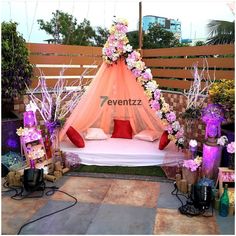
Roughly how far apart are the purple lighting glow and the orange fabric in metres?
1.42

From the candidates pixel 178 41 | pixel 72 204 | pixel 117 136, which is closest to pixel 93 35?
pixel 178 41

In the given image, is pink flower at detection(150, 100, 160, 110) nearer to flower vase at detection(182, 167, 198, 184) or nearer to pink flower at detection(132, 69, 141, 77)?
pink flower at detection(132, 69, 141, 77)

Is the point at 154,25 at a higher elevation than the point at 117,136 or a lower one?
higher

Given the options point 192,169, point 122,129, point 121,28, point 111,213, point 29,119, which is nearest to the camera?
point 111,213

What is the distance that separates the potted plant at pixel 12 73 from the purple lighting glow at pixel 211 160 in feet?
8.78

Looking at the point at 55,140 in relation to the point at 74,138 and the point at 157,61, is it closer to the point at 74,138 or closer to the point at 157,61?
the point at 74,138

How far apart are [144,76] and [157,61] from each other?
159 centimetres

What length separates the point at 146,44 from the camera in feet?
24.1

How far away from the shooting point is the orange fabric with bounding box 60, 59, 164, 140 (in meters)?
4.95

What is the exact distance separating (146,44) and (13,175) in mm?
4760

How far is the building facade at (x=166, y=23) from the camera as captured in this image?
6.37m

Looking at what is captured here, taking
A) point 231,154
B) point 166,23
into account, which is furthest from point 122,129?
point 166,23

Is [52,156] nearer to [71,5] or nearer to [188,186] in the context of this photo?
[188,186]

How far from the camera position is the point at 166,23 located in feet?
22.9
